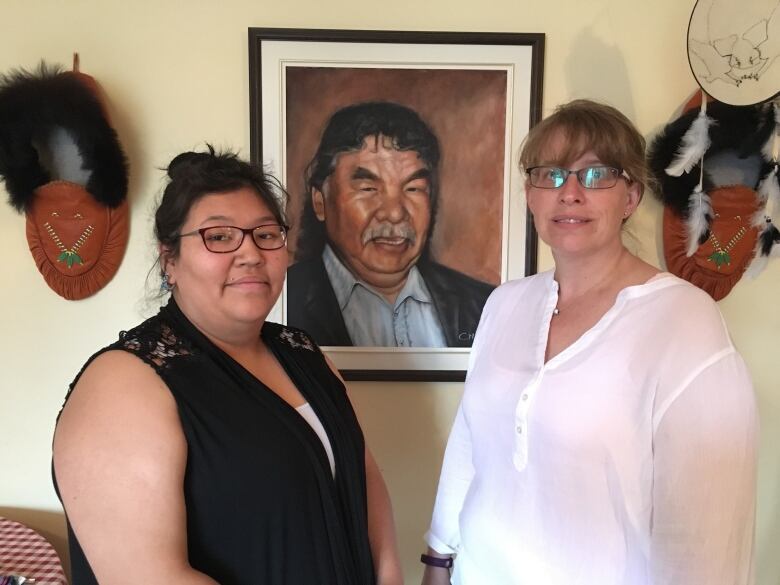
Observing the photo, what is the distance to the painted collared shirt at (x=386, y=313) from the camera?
4.93ft

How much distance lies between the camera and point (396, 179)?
4.80 feet

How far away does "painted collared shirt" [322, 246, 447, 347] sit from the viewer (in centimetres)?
150

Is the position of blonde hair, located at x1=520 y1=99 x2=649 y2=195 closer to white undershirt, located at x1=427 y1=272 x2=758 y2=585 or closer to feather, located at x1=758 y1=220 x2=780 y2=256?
white undershirt, located at x1=427 y1=272 x2=758 y2=585

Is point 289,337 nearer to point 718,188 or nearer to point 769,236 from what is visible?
point 718,188

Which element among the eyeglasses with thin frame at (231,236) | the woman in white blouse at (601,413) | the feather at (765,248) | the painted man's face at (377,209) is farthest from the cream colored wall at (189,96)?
the eyeglasses with thin frame at (231,236)

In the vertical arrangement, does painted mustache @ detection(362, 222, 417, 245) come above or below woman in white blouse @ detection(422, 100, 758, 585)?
above

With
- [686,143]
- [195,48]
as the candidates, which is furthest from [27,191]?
[686,143]

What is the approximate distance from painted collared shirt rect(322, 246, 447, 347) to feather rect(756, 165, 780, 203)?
972 mm

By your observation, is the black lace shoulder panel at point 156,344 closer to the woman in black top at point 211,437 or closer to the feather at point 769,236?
the woman in black top at point 211,437

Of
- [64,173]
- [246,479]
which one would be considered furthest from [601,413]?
[64,173]

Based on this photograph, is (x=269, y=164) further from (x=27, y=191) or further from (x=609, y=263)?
(x=609, y=263)

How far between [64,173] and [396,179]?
0.88 m

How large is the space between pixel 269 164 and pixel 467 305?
26.8 inches

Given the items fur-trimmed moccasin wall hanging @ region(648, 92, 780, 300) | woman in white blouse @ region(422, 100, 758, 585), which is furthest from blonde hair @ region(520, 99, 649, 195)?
fur-trimmed moccasin wall hanging @ region(648, 92, 780, 300)
